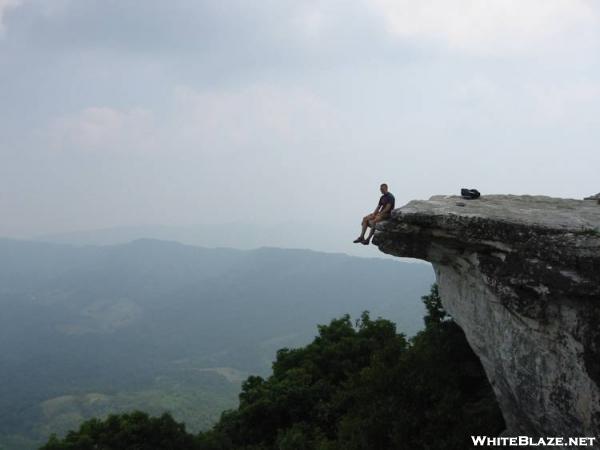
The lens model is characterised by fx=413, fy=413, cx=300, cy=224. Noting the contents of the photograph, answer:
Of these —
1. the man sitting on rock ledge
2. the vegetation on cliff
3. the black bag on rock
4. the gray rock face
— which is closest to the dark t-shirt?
the man sitting on rock ledge

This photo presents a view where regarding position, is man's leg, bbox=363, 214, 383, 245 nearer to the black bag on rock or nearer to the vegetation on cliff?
the black bag on rock

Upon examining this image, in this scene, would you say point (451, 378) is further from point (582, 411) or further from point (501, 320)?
point (582, 411)

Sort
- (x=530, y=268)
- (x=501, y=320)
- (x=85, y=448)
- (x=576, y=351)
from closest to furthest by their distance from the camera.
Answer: (x=576, y=351)
(x=530, y=268)
(x=501, y=320)
(x=85, y=448)

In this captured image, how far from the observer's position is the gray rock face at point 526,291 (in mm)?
10180

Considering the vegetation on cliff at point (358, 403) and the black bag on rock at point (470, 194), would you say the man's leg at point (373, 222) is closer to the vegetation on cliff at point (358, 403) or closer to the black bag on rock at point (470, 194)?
the black bag on rock at point (470, 194)

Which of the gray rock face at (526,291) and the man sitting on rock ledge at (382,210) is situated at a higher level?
the man sitting on rock ledge at (382,210)

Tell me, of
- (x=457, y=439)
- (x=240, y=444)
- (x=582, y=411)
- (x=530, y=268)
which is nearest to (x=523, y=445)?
(x=457, y=439)

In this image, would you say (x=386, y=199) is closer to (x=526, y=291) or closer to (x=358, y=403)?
(x=526, y=291)

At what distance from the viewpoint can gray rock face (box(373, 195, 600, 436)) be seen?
10.2 meters

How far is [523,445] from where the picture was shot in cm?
1332

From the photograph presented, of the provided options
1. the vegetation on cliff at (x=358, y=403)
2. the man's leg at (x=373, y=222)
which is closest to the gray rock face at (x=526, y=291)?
the man's leg at (x=373, y=222)

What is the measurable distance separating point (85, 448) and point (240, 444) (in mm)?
11534

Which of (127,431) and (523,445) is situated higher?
(523,445)

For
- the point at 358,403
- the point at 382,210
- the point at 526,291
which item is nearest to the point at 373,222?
Result: the point at 382,210
